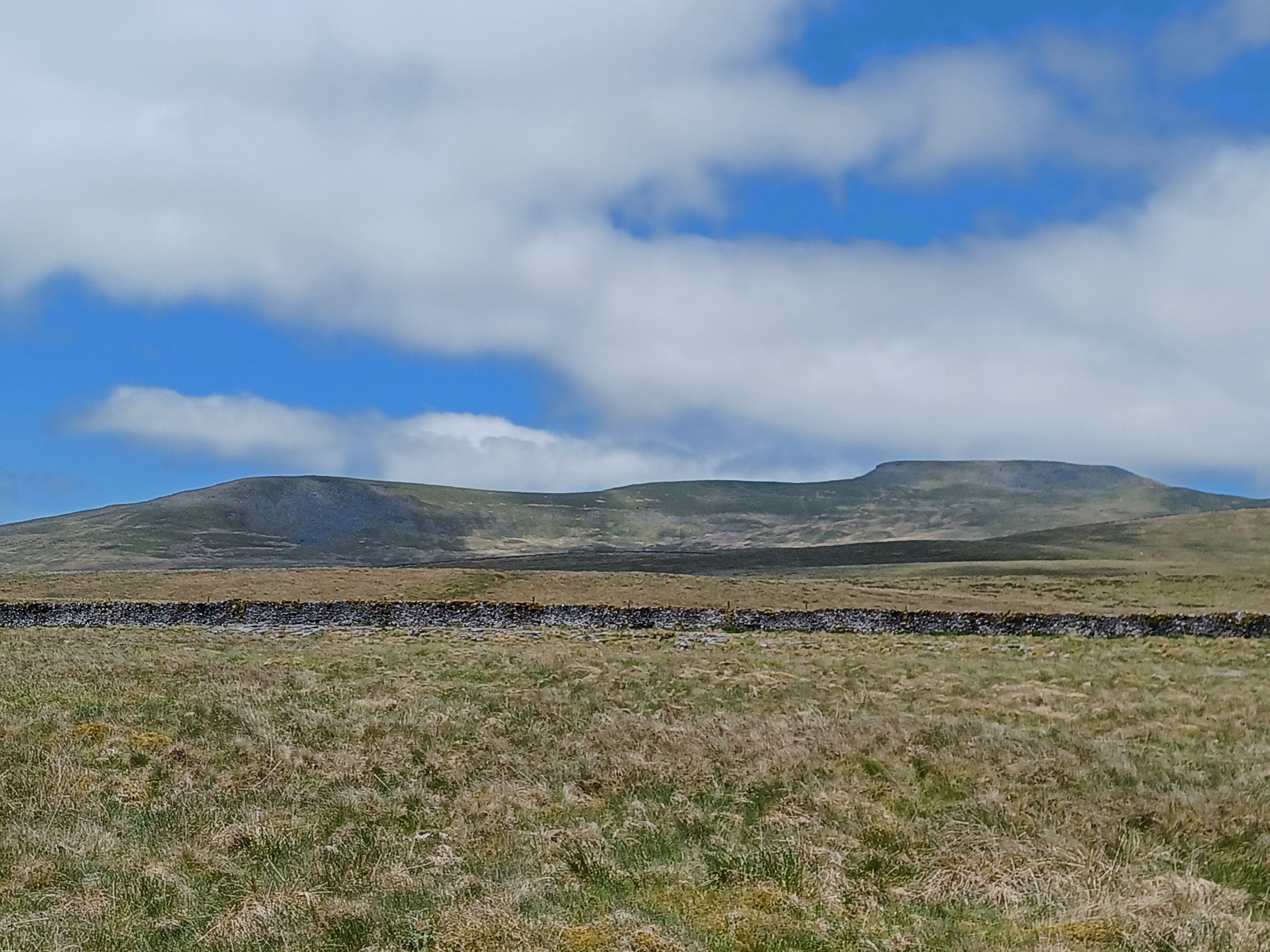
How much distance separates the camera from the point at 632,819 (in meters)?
10.7

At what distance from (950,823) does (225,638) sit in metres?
33.5

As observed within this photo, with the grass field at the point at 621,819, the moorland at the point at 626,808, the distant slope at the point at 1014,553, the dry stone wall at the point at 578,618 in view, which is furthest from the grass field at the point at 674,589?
the distant slope at the point at 1014,553

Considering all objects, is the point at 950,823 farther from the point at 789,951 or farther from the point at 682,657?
the point at 682,657

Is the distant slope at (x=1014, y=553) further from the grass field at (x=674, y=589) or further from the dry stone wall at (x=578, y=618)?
the dry stone wall at (x=578, y=618)

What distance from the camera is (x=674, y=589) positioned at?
6669 cm

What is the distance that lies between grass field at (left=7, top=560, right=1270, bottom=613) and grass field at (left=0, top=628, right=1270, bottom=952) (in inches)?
1530

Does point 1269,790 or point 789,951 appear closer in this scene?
point 789,951

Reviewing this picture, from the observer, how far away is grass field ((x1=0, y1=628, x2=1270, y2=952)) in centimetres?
763

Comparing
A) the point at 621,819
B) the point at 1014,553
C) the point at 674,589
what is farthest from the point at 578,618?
the point at 1014,553

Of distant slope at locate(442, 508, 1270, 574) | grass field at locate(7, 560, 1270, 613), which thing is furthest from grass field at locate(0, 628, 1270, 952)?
distant slope at locate(442, 508, 1270, 574)

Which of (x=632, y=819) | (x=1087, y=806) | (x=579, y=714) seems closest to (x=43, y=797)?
(x=632, y=819)

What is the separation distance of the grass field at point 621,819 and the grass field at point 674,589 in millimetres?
38851

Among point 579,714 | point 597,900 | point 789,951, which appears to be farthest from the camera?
point 579,714

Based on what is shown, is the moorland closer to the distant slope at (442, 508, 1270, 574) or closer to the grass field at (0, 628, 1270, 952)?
the grass field at (0, 628, 1270, 952)
